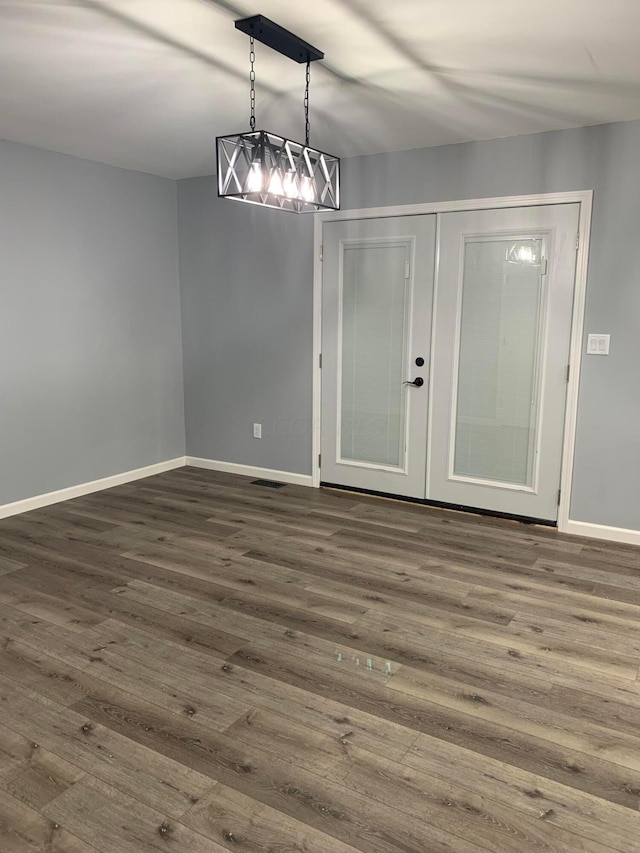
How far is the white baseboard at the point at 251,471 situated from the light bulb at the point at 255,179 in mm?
2837

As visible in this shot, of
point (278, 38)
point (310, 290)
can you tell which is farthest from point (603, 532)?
point (278, 38)

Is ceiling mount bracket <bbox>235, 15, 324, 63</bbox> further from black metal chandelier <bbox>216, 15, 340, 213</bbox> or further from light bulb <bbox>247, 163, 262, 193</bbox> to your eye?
light bulb <bbox>247, 163, 262, 193</bbox>

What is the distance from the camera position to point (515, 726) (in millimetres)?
2236

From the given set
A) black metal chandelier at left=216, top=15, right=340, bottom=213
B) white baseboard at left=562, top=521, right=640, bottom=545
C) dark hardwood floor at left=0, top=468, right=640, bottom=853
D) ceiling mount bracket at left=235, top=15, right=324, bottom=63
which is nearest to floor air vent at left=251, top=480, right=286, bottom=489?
dark hardwood floor at left=0, top=468, right=640, bottom=853

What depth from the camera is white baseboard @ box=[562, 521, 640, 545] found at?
154 inches

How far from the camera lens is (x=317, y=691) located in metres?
2.43

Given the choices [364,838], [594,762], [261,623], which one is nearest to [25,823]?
[364,838]

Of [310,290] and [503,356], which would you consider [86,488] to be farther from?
[503,356]

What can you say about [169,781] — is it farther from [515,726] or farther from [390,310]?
[390,310]

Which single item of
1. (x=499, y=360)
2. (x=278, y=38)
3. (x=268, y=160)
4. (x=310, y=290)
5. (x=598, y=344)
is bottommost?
(x=499, y=360)

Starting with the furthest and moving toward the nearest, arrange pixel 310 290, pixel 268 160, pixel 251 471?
pixel 251 471 → pixel 310 290 → pixel 268 160

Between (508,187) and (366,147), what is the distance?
96cm

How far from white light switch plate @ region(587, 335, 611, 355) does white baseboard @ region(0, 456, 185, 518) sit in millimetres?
3503

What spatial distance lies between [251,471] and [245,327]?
119cm
